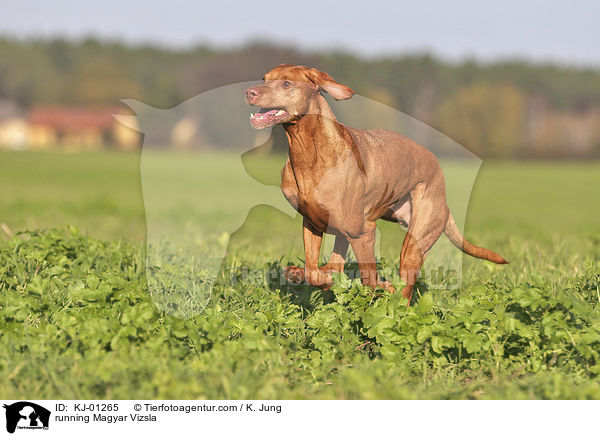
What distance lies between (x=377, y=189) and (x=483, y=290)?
1288mm

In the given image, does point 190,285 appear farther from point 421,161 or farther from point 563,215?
point 563,215

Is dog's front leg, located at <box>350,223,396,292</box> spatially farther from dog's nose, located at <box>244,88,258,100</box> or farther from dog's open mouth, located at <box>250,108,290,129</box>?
dog's nose, located at <box>244,88,258,100</box>

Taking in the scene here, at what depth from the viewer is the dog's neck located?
3.84m

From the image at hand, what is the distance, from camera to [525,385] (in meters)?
3.65

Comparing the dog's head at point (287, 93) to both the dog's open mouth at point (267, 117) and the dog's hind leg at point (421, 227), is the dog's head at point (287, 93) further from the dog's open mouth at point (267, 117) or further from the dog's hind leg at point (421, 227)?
the dog's hind leg at point (421, 227)

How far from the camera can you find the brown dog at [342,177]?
373cm

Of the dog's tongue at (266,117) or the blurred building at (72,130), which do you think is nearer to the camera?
the dog's tongue at (266,117)

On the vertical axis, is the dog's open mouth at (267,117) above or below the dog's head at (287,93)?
below

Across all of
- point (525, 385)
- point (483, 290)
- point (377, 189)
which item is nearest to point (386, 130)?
point (377, 189)
